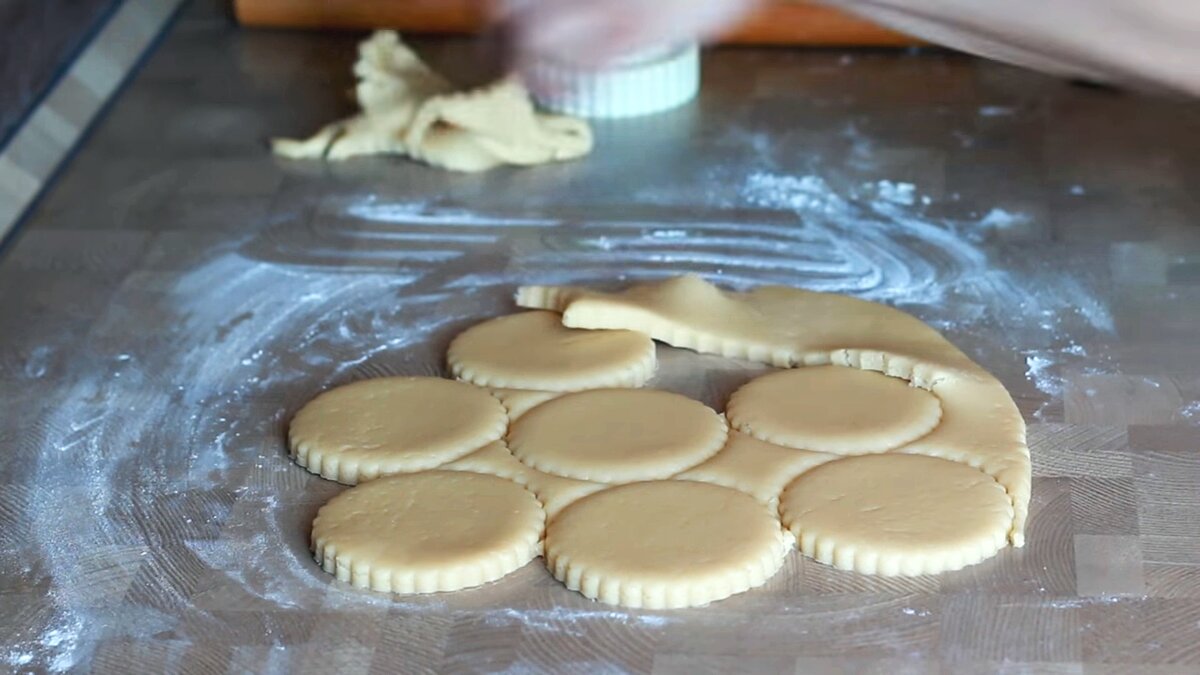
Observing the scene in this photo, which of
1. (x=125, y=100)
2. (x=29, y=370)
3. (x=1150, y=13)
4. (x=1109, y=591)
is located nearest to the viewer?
(x=1150, y=13)

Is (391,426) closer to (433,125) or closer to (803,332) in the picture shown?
(803,332)

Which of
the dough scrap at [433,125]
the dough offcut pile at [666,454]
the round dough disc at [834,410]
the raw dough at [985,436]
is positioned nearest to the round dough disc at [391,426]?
the dough offcut pile at [666,454]

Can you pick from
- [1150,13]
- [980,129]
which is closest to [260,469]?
[1150,13]

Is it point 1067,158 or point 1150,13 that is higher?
point 1150,13

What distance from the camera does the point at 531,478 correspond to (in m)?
1.83

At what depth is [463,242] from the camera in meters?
2.43

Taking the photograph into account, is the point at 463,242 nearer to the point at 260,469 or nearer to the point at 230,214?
the point at 230,214

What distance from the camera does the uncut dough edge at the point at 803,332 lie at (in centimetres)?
190

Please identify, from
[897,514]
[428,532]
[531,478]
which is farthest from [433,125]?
[897,514]

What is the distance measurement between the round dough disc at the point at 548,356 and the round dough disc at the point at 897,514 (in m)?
0.32

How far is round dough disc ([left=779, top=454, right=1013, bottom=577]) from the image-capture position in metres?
1.66

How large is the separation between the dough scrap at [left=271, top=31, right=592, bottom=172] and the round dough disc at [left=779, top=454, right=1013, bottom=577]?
1021 mm

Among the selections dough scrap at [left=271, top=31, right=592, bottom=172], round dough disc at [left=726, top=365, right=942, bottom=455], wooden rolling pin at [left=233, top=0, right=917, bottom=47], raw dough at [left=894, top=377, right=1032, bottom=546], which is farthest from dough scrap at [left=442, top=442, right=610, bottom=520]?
wooden rolling pin at [left=233, top=0, right=917, bottom=47]

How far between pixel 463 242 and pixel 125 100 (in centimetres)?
89
